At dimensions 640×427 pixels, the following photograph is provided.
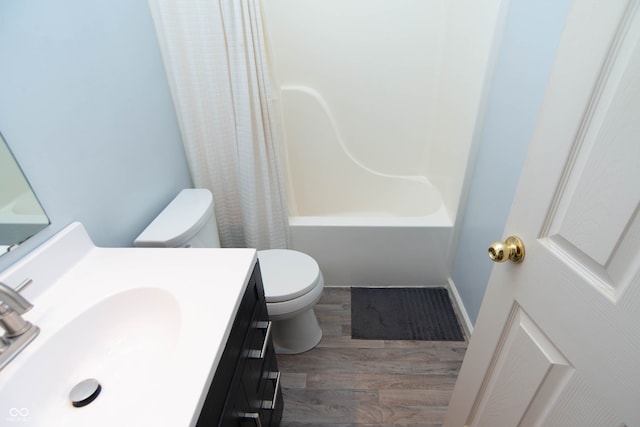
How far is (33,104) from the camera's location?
0.76 metres

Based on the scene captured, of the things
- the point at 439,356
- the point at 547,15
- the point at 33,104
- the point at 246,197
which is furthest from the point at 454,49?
the point at 33,104

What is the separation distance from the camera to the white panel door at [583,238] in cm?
44

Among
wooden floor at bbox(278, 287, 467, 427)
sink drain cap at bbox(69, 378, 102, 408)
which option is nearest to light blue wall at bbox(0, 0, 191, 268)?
sink drain cap at bbox(69, 378, 102, 408)

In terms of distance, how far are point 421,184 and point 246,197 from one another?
130cm

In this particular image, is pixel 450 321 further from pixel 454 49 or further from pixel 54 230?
pixel 54 230

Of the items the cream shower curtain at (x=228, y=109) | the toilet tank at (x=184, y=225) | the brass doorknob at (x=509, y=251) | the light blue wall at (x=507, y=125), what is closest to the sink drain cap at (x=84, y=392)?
the toilet tank at (x=184, y=225)

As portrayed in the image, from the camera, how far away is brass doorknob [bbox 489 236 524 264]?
66 centimetres

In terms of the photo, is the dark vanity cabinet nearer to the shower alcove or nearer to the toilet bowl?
the toilet bowl

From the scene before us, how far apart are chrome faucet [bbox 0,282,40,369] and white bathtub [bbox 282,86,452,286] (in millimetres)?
1219

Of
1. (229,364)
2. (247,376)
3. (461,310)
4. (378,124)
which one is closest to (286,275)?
(247,376)

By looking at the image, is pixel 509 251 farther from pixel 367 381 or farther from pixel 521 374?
pixel 367 381

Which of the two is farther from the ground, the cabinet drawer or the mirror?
the mirror

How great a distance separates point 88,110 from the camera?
918 mm

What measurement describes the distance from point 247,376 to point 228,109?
1102 mm
